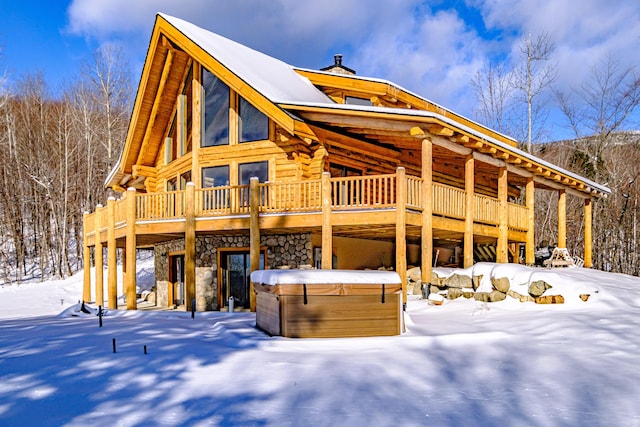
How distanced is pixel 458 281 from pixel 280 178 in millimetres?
5683

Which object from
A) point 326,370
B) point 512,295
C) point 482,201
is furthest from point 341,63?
point 326,370

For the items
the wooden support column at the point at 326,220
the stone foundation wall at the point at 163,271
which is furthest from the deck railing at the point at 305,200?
the stone foundation wall at the point at 163,271

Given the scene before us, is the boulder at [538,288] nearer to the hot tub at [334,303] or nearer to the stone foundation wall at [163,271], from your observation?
the hot tub at [334,303]

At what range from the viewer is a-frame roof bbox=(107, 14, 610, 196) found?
41.8ft

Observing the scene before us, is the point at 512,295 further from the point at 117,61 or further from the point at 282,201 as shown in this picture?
the point at 117,61

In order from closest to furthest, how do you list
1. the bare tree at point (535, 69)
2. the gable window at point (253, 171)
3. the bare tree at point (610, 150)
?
the gable window at point (253, 171) → the bare tree at point (610, 150) → the bare tree at point (535, 69)

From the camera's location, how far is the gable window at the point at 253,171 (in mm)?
15016

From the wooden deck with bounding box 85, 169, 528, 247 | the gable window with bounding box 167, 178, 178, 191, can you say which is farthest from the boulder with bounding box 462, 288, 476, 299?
the gable window with bounding box 167, 178, 178, 191

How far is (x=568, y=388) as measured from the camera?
5.34 metres

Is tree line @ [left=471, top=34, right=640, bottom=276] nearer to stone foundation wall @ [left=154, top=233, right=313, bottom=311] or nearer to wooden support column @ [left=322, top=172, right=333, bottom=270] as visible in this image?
stone foundation wall @ [left=154, top=233, right=313, bottom=311]

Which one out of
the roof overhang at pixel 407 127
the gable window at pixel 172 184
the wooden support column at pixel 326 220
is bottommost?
the wooden support column at pixel 326 220

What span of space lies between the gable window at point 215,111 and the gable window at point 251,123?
519 millimetres

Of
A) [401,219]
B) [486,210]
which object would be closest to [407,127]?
[401,219]

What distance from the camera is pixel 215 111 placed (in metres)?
16.2
